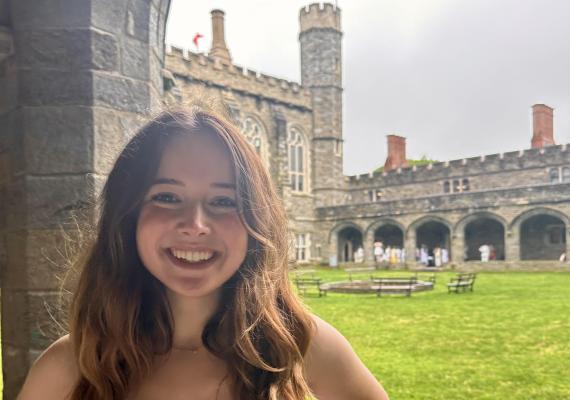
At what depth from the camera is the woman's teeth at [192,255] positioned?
47.8 inches

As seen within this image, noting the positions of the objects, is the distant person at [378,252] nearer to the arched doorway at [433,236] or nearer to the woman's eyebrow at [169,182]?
the arched doorway at [433,236]

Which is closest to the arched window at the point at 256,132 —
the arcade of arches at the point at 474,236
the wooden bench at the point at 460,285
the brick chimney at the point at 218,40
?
the brick chimney at the point at 218,40

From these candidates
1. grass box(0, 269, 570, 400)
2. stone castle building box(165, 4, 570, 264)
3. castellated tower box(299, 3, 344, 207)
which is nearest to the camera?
grass box(0, 269, 570, 400)

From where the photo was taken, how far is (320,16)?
28.0m

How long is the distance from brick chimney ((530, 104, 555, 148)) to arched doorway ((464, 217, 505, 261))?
19.3 ft

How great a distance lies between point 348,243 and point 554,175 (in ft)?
37.7

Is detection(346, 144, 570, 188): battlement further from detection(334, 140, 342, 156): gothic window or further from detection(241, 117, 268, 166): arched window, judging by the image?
detection(241, 117, 268, 166): arched window

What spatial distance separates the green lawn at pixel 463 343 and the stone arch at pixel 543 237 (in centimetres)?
1559

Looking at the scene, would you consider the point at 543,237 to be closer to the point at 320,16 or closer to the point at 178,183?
the point at 320,16

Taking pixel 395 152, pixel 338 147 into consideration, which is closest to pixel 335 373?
pixel 338 147

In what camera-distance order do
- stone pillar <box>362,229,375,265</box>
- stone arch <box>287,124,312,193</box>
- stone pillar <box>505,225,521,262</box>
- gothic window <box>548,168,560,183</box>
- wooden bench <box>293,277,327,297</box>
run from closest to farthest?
wooden bench <box>293,277,327,297</box>, stone pillar <box>505,225,521,262</box>, gothic window <box>548,168,560,183</box>, stone pillar <box>362,229,375,265</box>, stone arch <box>287,124,312,193</box>

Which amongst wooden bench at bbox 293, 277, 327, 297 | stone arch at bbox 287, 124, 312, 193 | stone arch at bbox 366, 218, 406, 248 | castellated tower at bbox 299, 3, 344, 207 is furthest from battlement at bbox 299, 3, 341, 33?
wooden bench at bbox 293, 277, 327, 297

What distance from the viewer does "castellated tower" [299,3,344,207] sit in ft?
92.2

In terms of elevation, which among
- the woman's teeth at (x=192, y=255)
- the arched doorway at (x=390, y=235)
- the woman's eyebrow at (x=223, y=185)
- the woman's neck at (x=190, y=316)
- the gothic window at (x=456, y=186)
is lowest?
the arched doorway at (x=390, y=235)
